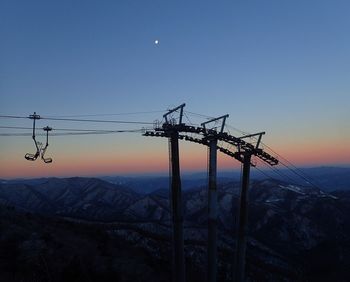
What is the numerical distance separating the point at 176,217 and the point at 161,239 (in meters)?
52.8

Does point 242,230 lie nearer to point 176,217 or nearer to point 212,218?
point 212,218

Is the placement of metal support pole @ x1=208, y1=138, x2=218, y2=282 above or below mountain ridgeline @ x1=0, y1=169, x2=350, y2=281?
above

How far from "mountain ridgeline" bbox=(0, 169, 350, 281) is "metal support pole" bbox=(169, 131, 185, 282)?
18.0 m

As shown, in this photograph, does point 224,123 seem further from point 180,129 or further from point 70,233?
point 70,233

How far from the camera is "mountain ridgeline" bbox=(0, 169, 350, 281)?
47.5 metres

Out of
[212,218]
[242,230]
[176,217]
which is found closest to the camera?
[176,217]

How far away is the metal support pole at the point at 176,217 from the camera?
86.5ft

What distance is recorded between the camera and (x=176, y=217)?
1045 inches

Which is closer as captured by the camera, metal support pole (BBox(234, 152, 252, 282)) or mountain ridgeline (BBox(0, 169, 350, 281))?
metal support pole (BBox(234, 152, 252, 282))

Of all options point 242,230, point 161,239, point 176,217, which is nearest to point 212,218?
point 176,217

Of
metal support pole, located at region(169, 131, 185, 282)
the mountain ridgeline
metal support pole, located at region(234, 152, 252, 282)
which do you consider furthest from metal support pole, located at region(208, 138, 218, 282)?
the mountain ridgeline

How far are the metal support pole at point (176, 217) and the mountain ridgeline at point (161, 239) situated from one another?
58.9 ft

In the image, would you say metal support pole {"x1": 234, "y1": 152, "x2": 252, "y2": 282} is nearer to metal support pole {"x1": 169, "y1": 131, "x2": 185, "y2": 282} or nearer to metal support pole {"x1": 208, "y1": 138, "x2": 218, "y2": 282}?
metal support pole {"x1": 208, "y1": 138, "x2": 218, "y2": 282}

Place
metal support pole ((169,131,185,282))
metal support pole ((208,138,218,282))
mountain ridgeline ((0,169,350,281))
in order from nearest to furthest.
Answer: metal support pole ((169,131,185,282)) → metal support pole ((208,138,218,282)) → mountain ridgeline ((0,169,350,281))
